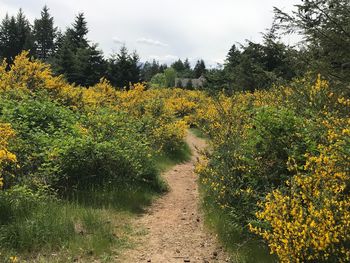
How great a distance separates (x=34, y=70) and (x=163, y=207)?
23.1ft

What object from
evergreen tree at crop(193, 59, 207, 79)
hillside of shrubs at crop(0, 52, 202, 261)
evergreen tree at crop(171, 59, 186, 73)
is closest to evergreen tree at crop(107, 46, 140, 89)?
hillside of shrubs at crop(0, 52, 202, 261)

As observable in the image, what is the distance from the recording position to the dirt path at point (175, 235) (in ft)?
16.2

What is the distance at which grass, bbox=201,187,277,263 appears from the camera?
4613 mm

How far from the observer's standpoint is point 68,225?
5.20m

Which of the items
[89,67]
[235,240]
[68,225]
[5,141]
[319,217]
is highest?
Result: [89,67]

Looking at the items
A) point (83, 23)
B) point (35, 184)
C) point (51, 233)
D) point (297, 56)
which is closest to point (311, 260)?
point (51, 233)

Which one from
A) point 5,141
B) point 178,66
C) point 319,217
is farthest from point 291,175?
point 178,66

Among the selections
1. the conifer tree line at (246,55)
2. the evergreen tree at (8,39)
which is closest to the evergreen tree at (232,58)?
the conifer tree line at (246,55)

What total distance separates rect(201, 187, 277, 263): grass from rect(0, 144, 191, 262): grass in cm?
116

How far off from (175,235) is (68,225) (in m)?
1.50

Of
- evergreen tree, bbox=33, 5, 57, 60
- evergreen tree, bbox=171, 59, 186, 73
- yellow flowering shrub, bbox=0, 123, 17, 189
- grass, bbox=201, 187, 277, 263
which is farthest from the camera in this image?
evergreen tree, bbox=171, 59, 186, 73

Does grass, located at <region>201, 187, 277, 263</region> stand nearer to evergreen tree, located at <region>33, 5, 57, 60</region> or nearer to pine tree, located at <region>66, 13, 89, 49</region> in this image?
pine tree, located at <region>66, 13, 89, 49</region>

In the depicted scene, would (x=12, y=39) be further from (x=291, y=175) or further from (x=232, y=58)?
(x=291, y=175)

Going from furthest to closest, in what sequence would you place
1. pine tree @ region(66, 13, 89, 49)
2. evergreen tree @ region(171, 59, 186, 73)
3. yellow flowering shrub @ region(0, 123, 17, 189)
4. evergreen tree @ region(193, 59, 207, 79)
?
evergreen tree @ region(171, 59, 186, 73)
evergreen tree @ region(193, 59, 207, 79)
pine tree @ region(66, 13, 89, 49)
yellow flowering shrub @ region(0, 123, 17, 189)
